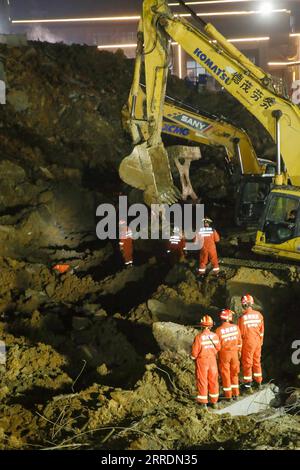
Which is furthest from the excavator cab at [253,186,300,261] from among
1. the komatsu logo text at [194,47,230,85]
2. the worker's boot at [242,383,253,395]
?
the worker's boot at [242,383,253,395]

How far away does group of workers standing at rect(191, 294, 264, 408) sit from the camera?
22.8 ft

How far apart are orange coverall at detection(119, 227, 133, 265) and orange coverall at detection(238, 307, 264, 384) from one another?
5.32 meters

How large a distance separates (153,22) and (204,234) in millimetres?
4119

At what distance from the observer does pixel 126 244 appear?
41.1 feet

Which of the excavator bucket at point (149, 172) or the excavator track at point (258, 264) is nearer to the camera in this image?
the excavator track at point (258, 264)

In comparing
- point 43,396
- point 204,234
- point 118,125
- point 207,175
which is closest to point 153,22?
point 204,234

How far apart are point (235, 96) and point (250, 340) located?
489 centimetres

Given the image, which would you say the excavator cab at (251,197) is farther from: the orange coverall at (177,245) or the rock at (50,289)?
the rock at (50,289)

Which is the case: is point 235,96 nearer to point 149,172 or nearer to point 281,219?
point 149,172

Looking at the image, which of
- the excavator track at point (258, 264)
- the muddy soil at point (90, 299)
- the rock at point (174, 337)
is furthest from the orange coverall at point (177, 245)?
the rock at point (174, 337)

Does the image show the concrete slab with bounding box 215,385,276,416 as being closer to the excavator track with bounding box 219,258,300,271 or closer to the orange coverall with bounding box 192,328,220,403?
the orange coverall with bounding box 192,328,220,403

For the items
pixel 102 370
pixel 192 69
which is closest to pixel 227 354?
pixel 102 370

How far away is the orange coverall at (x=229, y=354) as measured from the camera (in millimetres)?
7215

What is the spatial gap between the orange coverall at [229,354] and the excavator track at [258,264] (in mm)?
3107
